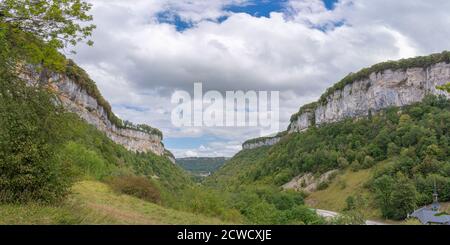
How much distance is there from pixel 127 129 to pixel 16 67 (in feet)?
508

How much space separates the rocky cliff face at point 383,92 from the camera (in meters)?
132

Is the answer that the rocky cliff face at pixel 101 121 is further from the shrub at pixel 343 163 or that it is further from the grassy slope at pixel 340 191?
the shrub at pixel 343 163

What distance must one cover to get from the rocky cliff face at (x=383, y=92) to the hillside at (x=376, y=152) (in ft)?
1.19

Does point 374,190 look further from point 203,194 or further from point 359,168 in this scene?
point 203,194

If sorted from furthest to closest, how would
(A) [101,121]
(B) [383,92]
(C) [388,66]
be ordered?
(C) [388,66] → (B) [383,92] → (A) [101,121]

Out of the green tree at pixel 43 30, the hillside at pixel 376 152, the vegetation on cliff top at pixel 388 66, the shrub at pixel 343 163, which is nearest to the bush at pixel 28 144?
the green tree at pixel 43 30

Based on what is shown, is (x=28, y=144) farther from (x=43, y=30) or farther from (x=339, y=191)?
(x=339, y=191)

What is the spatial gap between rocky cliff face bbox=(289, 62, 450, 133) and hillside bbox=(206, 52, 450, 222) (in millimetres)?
363

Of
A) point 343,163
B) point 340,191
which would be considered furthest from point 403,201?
point 343,163

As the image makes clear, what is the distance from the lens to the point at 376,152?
115 metres

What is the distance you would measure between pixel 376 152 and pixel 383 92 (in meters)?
37.7

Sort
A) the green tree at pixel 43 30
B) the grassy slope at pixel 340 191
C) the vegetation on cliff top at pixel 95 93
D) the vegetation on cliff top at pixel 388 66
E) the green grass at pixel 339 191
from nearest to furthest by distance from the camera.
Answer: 1. the green tree at pixel 43 30
2. the grassy slope at pixel 340 191
3. the green grass at pixel 339 191
4. the vegetation on cliff top at pixel 95 93
5. the vegetation on cliff top at pixel 388 66

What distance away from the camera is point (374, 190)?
88.3 meters
